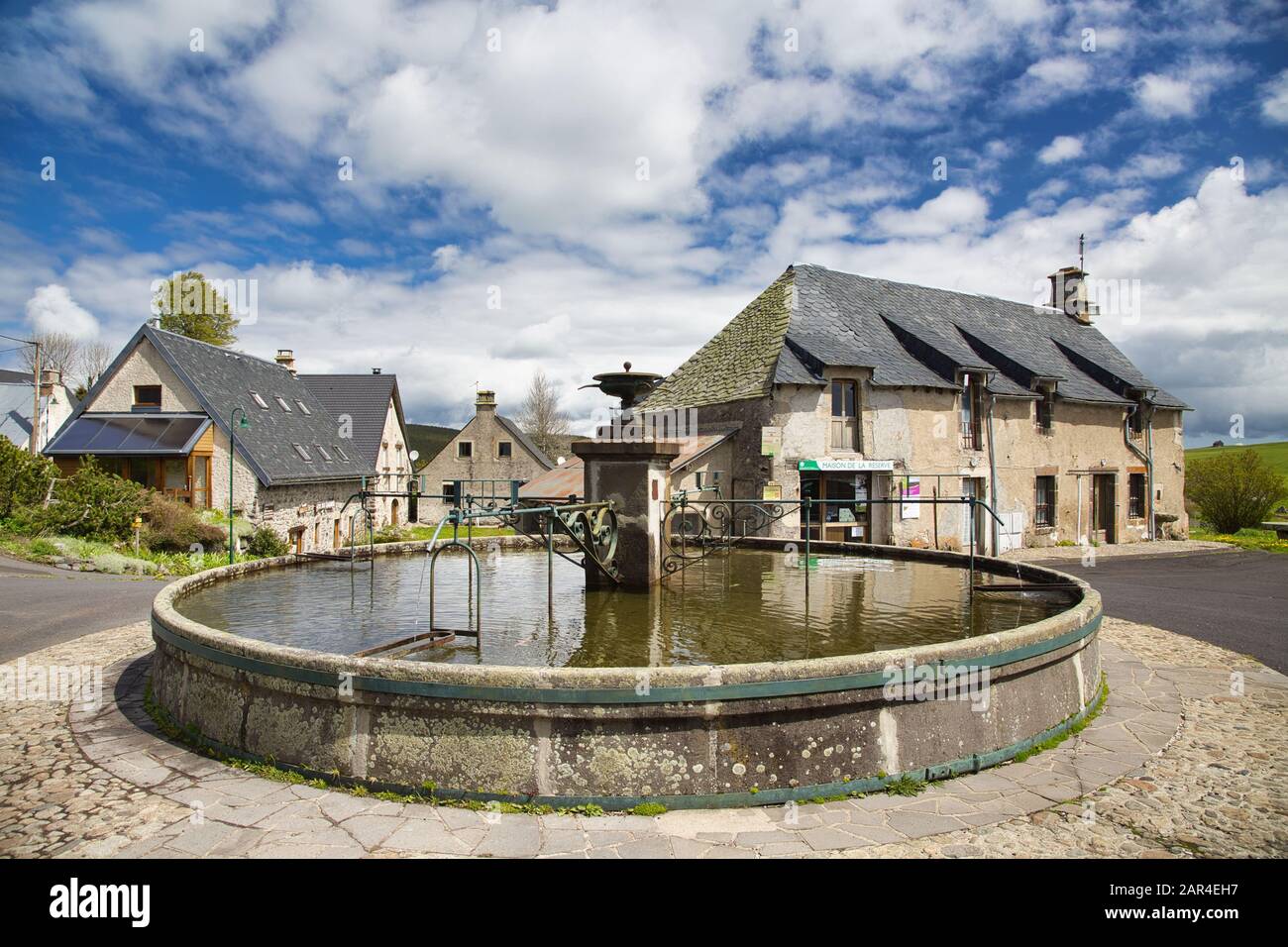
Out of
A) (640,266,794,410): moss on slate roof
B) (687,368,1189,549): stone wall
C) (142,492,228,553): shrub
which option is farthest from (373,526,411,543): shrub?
(687,368,1189,549): stone wall

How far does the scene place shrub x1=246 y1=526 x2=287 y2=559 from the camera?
786 inches

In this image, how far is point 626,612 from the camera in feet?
23.8

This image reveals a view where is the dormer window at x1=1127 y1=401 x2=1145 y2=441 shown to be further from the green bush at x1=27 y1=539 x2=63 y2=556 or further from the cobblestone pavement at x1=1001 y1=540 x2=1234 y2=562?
the green bush at x1=27 y1=539 x2=63 y2=556

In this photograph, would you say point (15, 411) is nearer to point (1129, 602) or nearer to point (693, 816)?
point (693, 816)

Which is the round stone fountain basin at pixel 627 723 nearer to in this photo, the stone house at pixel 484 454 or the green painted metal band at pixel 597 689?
the green painted metal band at pixel 597 689

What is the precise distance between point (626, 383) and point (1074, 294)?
30.3m

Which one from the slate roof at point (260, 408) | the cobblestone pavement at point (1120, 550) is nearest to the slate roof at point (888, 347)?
the cobblestone pavement at point (1120, 550)

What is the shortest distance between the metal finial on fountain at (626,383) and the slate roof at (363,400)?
24462 millimetres

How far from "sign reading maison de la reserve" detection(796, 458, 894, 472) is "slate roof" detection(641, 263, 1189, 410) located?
219 centimetres

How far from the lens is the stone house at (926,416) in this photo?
20.2m

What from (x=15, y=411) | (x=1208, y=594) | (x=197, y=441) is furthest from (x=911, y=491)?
(x=15, y=411)
